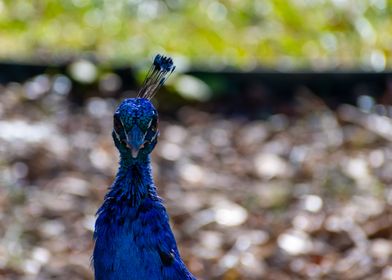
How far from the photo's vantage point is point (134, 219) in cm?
241

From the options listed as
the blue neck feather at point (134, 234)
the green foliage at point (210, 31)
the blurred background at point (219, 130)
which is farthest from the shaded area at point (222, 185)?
the blue neck feather at point (134, 234)

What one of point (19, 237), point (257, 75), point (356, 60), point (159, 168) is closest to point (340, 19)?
point (356, 60)

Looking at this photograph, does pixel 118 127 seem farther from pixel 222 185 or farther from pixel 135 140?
pixel 222 185

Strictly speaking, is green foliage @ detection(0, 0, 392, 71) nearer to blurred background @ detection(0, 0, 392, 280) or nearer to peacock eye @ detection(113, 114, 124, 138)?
blurred background @ detection(0, 0, 392, 280)

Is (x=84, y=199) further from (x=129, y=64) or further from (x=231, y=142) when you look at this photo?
(x=129, y=64)

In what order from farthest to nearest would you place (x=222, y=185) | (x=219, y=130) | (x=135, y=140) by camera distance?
(x=219, y=130), (x=222, y=185), (x=135, y=140)

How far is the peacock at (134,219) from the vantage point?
239 centimetres

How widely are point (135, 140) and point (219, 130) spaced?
104 inches

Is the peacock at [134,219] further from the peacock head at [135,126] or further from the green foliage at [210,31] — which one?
the green foliage at [210,31]

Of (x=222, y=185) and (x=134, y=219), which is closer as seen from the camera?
(x=134, y=219)

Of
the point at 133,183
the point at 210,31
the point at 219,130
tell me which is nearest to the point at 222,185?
the point at 219,130

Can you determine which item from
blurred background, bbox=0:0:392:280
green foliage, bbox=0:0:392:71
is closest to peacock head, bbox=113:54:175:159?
blurred background, bbox=0:0:392:280

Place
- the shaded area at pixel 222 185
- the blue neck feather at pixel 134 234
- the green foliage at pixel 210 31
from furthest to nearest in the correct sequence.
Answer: the green foliage at pixel 210 31 < the shaded area at pixel 222 185 < the blue neck feather at pixel 134 234

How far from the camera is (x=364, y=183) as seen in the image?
425 cm
